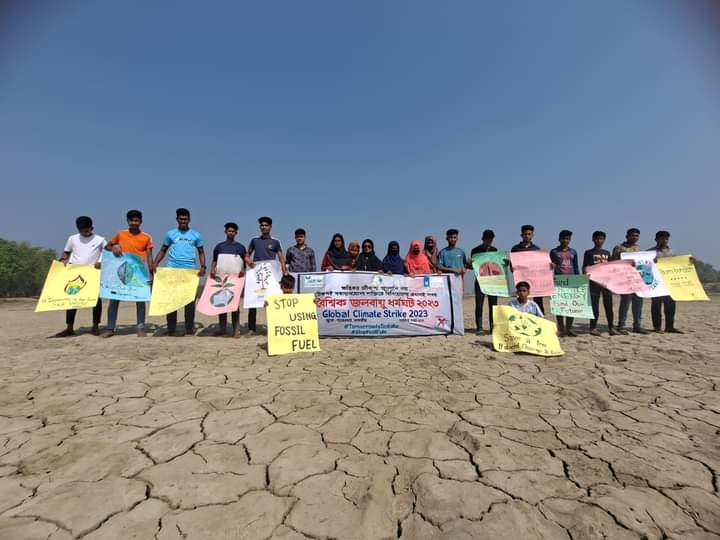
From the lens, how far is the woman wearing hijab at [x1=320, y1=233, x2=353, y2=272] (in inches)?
220

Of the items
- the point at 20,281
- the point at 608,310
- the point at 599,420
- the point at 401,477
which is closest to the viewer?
the point at 401,477

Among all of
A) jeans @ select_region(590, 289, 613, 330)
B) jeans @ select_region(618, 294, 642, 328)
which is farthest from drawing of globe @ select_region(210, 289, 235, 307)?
jeans @ select_region(618, 294, 642, 328)

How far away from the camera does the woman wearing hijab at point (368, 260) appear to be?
554 cm

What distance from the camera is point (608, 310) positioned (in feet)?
18.3

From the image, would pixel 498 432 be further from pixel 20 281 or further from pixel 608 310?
pixel 20 281

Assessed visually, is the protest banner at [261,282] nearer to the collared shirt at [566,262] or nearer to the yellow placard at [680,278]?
the collared shirt at [566,262]

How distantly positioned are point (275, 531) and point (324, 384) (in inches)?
65.6

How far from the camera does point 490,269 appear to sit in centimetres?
534

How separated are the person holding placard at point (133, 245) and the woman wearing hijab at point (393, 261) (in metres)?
3.99

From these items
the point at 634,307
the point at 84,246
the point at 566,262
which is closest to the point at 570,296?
the point at 566,262

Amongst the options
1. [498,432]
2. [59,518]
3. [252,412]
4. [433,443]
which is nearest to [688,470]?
[498,432]

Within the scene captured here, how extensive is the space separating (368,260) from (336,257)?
59 cm

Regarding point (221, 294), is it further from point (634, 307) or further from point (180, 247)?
point (634, 307)

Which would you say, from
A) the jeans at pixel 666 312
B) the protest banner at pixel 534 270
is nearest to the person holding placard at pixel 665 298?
the jeans at pixel 666 312
